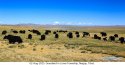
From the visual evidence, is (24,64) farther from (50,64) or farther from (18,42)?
(18,42)

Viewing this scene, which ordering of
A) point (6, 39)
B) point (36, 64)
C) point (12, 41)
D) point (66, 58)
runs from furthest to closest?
1. point (6, 39)
2. point (12, 41)
3. point (66, 58)
4. point (36, 64)

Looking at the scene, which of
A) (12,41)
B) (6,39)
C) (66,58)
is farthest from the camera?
(6,39)

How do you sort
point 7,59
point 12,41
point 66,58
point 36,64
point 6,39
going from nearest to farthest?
point 36,64 → point 7,59 → point 66,58 → point 12,41 → point 6,39

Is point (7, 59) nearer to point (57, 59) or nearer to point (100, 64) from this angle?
point (57, 59)

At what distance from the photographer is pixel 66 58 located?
19.4 metres

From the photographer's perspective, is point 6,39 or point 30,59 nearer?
point 30,59

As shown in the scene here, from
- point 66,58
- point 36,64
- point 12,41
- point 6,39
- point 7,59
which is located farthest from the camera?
point 6,39

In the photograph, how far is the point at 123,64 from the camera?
1488 cm

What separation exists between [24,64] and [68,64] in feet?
8.52

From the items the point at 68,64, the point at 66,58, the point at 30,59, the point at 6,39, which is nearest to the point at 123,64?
the point at 68,64

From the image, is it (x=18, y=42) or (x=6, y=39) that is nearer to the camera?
(x=18, y=42)

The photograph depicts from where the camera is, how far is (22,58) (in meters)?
18.8

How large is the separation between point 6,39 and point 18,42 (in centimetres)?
587

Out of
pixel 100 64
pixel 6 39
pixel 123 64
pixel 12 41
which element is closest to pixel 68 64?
pixel 100 64
